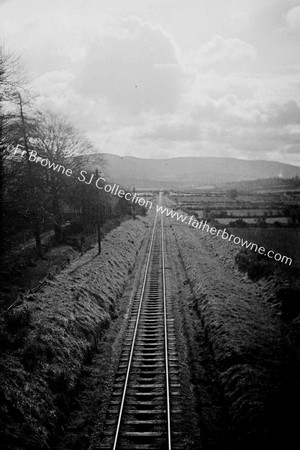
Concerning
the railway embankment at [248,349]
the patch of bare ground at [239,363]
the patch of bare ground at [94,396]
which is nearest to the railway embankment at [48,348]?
the patch of bare ground at [94,396]

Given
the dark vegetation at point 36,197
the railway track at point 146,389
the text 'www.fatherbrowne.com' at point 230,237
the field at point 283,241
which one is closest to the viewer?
the railway track at point 146,389

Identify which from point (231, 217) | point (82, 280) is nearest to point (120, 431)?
point (82, 280)

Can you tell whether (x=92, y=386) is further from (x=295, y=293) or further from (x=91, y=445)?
(x=295, y=293)

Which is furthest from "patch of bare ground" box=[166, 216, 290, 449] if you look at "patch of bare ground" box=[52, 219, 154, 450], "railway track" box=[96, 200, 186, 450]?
"patch of bare ground" box=[52, 219, 154, 450]

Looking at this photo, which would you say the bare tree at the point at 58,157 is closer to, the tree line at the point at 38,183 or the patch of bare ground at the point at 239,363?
the tree line at the point at 38,183

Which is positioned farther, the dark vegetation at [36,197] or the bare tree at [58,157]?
the bare tree at [58,157]

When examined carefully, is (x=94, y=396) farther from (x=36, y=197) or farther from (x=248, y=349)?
(x=36, y=197)
